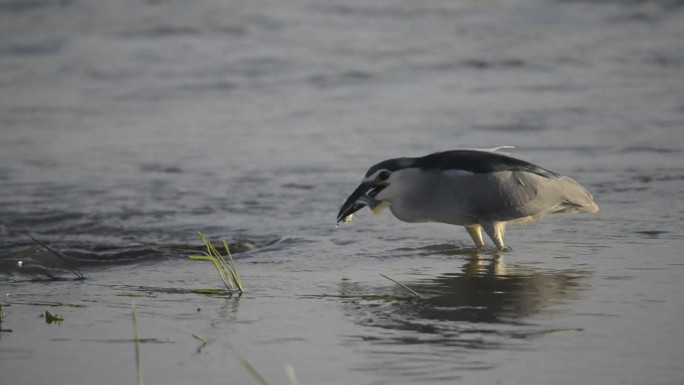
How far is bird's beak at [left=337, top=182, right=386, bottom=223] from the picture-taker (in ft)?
24.9

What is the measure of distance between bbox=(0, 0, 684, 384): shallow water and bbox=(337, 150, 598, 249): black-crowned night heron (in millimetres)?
217

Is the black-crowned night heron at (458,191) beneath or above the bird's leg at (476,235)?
above

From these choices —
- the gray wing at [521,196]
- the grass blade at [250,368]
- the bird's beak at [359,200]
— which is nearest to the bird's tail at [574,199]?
the gray wing at [521,196]

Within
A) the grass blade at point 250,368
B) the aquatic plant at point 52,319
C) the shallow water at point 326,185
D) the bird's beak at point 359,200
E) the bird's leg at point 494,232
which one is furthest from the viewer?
the bird's leg at point 494,232

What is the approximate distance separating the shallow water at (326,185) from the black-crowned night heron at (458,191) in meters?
0.22

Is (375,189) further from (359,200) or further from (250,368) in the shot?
(250,368)

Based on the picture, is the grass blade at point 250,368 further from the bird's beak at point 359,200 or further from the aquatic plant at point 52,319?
the bird's beak at point 359,200

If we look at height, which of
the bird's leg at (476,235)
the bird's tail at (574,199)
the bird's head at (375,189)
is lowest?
the bird's leg at (476,235)

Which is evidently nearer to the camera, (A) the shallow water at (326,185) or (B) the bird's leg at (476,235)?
(A) the shallow water at (326,185)

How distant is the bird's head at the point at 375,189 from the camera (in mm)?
7590

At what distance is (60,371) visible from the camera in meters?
5.05

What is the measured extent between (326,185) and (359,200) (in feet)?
7.30

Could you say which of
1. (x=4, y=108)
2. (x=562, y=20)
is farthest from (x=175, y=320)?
(x=562, y=20)

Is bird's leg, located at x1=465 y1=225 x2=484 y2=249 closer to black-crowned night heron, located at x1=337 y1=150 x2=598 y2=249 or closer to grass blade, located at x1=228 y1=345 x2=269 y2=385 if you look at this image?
black-crowned night heron, located at x1=337 y1=150 x2=598 y2=249
